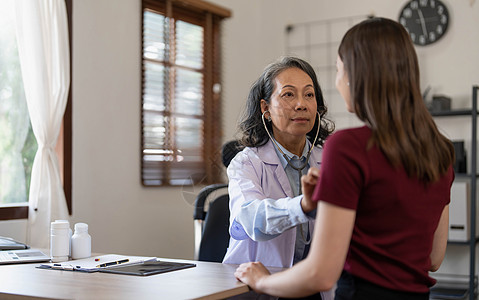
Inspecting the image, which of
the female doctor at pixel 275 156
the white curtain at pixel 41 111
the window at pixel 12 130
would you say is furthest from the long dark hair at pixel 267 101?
the window at pixel 12 130

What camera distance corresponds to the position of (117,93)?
3475 mm

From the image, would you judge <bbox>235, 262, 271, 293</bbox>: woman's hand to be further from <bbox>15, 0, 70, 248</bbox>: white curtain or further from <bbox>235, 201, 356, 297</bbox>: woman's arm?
<bbox>15, 0, 70, 248</bbox>: white curtain

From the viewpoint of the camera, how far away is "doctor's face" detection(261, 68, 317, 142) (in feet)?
6.13

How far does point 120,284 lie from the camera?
153 cm

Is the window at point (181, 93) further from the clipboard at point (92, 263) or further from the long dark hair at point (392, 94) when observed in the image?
Answer: the long dark hair at point (392, 94)

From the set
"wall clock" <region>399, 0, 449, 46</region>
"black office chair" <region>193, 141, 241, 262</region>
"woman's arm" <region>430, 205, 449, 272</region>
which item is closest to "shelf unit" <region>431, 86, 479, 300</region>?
"wall clock" <region>399, 0, 449, 46</region>

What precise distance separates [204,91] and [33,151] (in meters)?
1.49

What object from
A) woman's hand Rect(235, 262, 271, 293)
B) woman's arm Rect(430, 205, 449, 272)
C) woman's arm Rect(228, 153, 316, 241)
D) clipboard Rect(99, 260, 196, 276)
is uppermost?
woman's arm Rect(228, 153, 316, 241)

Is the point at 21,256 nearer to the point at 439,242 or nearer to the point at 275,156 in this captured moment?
the point at 275,156

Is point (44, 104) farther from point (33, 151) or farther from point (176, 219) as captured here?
point (176, 219)

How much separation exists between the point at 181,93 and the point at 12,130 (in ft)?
4.29

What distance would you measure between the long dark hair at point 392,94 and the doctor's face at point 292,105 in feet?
2.16

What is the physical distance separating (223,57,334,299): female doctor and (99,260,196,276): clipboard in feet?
0.55

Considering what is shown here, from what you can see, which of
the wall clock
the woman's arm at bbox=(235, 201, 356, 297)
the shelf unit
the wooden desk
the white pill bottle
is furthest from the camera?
the wall clock
